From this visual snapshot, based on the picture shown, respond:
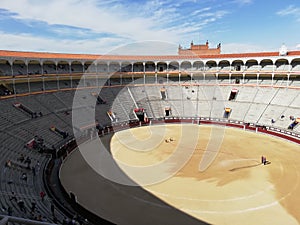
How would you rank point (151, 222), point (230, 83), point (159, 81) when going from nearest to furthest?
point (151, 222)
point (230, 83)
point (159, 81)

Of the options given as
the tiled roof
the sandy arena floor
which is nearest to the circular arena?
the sandy arena floor

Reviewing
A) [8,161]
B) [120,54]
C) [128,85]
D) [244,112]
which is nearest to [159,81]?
[128,85]

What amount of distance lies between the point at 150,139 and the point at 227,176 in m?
14.2

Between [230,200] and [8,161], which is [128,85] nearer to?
[8,161]

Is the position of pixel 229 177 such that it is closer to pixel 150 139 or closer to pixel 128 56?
pixel 150 139

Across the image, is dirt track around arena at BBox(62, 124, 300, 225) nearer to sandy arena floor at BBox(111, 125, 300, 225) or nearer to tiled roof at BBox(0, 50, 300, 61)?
sandy arena floor at BBox(111, 125, 300, 225)

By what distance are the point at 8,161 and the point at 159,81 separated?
39.3 meters

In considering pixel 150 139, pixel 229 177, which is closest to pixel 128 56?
pixel 150 139

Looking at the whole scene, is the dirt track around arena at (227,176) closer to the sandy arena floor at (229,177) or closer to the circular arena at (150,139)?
the sandy arena floor at (229,177)

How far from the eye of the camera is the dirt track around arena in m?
16.9

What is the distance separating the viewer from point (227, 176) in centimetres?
2234

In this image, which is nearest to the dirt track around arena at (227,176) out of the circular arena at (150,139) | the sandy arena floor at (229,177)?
the sandy arena floor at (229,177)

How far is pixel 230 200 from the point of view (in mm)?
18281

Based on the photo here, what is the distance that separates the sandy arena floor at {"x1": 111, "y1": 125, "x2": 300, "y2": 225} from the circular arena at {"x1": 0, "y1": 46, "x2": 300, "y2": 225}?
110 mm
